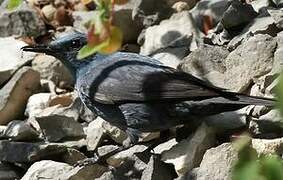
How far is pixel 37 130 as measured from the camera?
469 cm

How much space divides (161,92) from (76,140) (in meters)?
1.02

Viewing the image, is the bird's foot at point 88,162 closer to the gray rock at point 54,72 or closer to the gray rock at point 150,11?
the gray rock at point 54,72

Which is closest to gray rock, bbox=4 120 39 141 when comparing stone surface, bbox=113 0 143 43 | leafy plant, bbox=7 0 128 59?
stone surface, bbox=113 0 143 43

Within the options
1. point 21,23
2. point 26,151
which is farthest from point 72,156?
point 21,23

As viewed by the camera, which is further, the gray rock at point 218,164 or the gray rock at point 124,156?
the gray rock at point 124,156

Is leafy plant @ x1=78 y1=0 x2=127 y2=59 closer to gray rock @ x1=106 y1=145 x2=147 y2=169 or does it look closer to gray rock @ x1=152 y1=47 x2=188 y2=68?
gray rock @ x1=106 y1=145 x2=147 y2=169

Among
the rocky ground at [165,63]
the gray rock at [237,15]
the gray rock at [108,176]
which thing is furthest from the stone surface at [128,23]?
the gray rock at [108,176]

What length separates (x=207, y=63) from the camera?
4.27m

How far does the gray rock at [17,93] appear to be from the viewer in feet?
16.4

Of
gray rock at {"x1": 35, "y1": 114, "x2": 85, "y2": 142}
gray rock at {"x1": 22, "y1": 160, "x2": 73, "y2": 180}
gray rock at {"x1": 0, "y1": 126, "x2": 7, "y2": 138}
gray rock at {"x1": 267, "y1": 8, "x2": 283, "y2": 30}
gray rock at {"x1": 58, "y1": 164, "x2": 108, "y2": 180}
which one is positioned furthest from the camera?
gray rock at {"x1": 0, "y1": 126, "x2": 7, "y2": 138}

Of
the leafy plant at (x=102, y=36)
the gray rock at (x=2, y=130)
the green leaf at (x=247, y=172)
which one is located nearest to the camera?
the green leaf at (x=247, y=172)

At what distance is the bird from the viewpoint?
363 centimetres

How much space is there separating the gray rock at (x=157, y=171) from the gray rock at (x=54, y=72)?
202 cm

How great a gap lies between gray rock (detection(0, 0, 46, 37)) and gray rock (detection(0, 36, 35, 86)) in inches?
5.9
